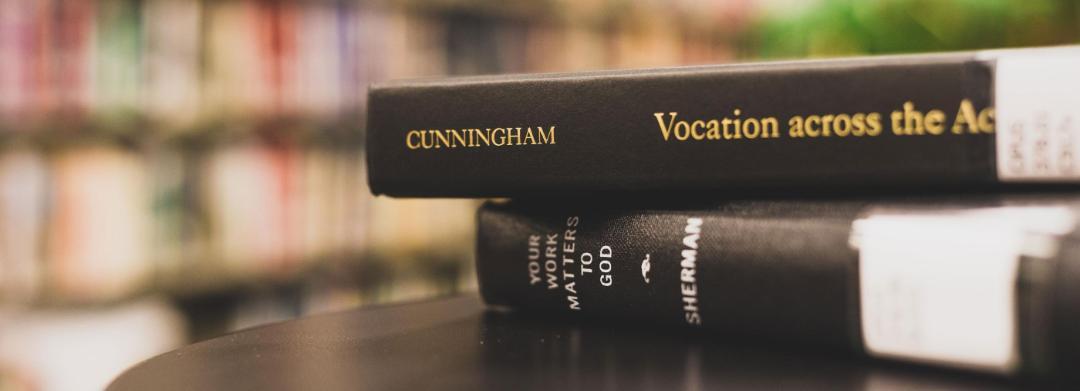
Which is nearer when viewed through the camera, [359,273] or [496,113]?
[496,113]

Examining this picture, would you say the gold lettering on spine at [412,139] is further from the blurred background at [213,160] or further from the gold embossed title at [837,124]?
the blurred background at [213,160]

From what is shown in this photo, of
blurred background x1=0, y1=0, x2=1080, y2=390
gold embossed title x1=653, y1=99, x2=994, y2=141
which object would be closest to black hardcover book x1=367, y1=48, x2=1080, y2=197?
gold embossed title x1=653, y1=99, x2=994, y2=141

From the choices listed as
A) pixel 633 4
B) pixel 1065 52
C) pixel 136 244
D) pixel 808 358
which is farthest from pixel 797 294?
pixel 633 4

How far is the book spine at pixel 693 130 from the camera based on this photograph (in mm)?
388

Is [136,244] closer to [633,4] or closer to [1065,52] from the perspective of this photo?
[1065,52]

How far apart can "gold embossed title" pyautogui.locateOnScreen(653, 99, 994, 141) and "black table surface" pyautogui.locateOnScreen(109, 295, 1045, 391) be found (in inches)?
3.9

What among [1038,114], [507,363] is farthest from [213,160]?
[1038,114]

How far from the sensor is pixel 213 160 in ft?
4.45

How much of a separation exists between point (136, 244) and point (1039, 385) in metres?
1.17

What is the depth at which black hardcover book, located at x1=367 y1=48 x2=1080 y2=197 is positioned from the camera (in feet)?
1.23

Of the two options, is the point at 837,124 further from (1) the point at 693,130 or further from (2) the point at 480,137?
(2) the point at 480,137

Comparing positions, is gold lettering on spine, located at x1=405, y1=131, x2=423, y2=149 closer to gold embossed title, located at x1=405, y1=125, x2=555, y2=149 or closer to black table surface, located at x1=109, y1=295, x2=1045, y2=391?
gold embossed title, located at x1=405, y1=125, x2=555, y2=149

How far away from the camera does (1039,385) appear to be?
33 centimetres

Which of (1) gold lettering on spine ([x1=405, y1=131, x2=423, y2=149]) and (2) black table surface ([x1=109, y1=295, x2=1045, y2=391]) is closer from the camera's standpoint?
(2) black table surface ([x1=109, y1=295, x2=1045, y2=391])
